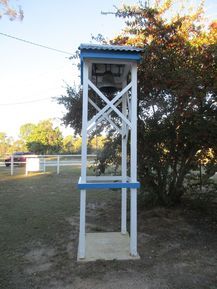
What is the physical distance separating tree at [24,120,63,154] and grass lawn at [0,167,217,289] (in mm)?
37424

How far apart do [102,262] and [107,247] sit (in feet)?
1.71

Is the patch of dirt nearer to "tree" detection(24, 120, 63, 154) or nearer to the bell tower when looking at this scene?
the bell tower

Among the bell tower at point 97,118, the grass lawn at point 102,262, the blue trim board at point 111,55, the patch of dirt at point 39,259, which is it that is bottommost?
the patch of dirt at point 39,259

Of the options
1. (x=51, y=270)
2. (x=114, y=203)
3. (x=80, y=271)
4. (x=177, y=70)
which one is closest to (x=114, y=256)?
(x=80, y=271)

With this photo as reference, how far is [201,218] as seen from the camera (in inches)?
219

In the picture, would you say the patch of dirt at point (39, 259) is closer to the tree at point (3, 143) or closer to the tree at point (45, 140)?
the tree at point (45, 140)

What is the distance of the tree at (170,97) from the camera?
15.2ft

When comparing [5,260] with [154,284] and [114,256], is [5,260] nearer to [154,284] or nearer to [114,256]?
[114,256]

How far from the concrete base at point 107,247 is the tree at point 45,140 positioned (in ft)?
132

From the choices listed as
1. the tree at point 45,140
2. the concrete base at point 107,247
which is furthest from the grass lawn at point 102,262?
the tree at point 45,140

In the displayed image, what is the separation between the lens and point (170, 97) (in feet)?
17.0

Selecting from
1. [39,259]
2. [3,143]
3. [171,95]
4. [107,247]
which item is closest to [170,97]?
[171,95]

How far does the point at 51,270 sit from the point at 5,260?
2.34 feet

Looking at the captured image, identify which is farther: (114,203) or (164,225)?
(114,203)
